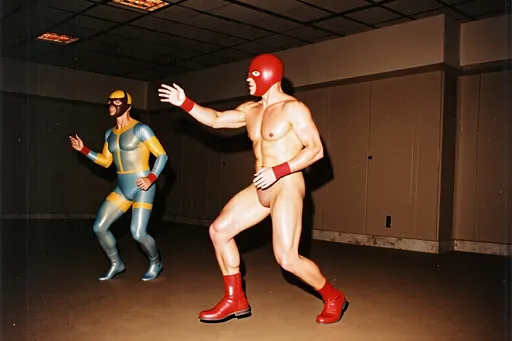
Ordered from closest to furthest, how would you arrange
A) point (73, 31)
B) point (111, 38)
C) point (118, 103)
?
point (118, 103), point (73, 31), point (111, 38)

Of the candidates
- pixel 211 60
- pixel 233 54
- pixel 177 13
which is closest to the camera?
pixel 177 13

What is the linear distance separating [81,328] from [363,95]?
612cm

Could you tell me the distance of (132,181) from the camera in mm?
4461

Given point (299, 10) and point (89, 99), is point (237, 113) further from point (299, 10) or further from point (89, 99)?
point (89, 99)

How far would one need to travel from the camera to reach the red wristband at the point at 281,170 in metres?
3.01

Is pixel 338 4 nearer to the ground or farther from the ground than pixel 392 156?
farther from the ground

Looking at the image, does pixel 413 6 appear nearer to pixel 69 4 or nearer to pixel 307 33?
pixel 307 33

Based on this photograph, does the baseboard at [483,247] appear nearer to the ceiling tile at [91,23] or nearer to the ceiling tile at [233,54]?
the ceiling tile at [233,54]

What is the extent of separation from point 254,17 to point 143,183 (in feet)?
12.5

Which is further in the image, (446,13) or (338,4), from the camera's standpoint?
(446,13)

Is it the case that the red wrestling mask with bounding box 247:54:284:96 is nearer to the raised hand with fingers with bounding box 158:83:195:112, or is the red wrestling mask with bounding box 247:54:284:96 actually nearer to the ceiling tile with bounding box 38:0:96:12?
the raised hand with fingers with bounding box 158:83:195:112

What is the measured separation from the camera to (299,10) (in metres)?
6.89

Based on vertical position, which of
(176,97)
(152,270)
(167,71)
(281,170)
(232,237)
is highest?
(167,71)

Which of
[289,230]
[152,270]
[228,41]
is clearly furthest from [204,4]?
[289,230]
